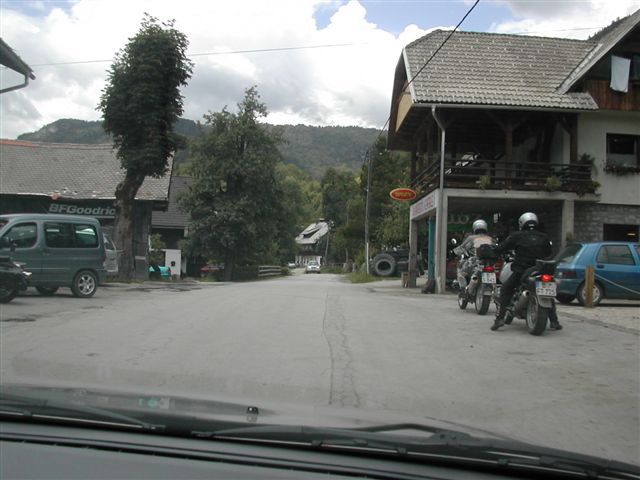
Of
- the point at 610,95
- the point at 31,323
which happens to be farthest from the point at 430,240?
the point at 31,323

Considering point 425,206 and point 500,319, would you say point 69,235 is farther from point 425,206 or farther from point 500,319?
point 425,206

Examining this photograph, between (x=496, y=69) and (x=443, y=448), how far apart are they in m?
21.1

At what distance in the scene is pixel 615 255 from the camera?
Answer: 14.4 meters

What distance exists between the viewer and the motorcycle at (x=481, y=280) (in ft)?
36.8

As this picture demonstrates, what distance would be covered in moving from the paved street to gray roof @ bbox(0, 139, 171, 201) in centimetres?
2156

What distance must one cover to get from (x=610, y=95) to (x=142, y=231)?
22129mm

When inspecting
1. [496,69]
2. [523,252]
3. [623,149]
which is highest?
[496,69]

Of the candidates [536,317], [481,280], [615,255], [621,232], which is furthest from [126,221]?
[536,317]

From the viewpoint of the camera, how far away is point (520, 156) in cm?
2503

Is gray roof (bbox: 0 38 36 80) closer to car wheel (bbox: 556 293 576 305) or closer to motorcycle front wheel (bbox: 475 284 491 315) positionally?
motorcycle front wheel (bbox: 475 284 491 315)

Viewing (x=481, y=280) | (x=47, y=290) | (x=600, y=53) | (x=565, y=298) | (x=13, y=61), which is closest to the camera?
(x=481, y=280)

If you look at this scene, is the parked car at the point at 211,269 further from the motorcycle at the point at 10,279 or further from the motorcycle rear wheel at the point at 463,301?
the motorcycle rear wheel at the point at 463,301

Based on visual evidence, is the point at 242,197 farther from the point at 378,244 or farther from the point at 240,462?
the point at 240,462

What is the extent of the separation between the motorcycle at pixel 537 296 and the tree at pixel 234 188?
100 feet
